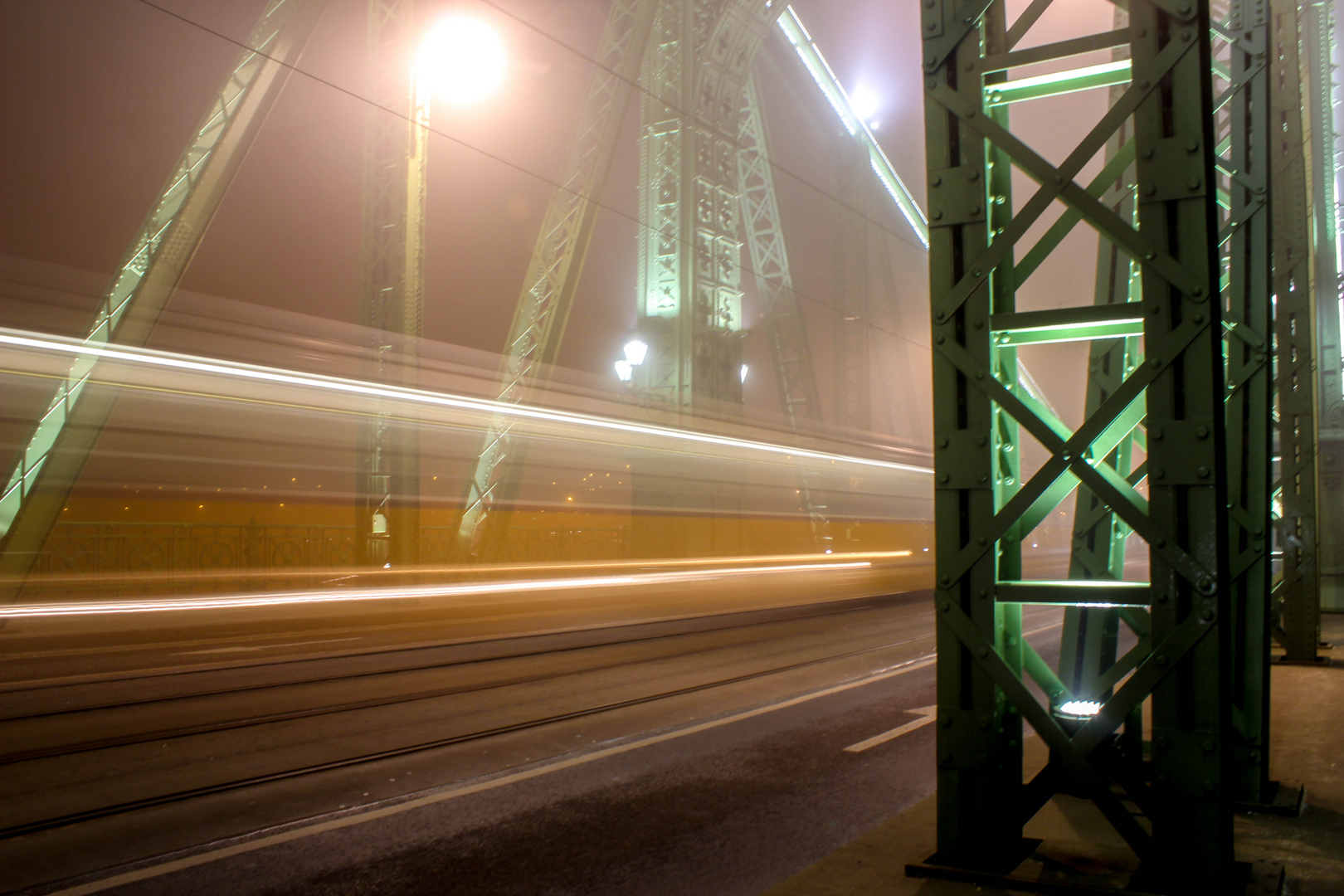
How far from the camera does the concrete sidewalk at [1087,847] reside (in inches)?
117

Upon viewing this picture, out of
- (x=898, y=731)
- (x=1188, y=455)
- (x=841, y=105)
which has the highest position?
(x=841, y=105)

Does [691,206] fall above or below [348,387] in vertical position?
above

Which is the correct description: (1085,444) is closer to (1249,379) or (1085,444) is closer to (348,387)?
(1249,379)

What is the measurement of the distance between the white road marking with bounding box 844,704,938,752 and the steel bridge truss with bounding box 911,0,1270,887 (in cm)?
282

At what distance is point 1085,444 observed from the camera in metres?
2.71

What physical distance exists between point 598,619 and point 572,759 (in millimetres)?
7917

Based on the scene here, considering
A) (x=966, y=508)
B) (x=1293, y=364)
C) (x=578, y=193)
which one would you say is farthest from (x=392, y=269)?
(x=966, y=508)

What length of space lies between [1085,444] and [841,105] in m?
38.2

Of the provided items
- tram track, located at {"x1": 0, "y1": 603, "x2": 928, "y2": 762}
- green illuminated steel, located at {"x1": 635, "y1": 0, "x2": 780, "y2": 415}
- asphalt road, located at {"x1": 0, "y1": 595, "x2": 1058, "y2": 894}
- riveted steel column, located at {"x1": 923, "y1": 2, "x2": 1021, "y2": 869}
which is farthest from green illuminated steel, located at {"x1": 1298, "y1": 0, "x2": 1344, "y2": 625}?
riveted steel column, located at {"x1": 923, "y1": 2, "x2": 1021, "y2": 869}

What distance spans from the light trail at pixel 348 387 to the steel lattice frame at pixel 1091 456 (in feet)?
23.9

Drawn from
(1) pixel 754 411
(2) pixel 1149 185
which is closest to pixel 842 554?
(1) pixel 754 411

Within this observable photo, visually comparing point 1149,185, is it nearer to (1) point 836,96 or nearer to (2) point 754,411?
(2) point 754,411

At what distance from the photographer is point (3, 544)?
27.0 ft

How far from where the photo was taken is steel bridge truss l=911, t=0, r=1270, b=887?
2627 mm
